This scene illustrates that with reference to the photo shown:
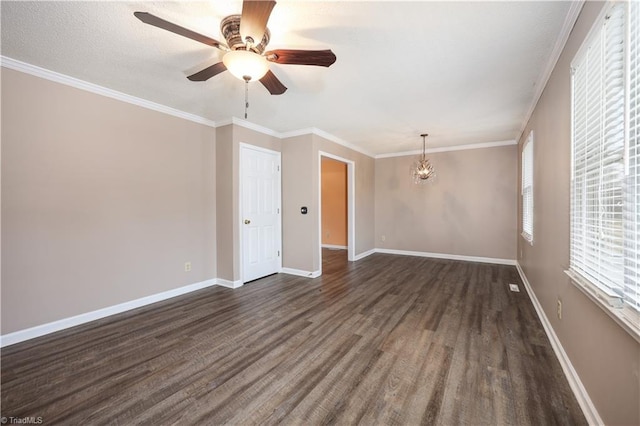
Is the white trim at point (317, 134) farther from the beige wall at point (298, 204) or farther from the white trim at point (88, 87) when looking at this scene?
the white trim at point (88, 87)

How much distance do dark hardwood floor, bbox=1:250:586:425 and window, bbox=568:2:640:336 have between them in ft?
2.85

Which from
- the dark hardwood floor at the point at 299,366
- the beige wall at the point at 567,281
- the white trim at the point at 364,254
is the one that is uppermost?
the beige wall at the point at 567,281

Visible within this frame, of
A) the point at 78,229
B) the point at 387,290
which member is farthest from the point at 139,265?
the point at 387,290

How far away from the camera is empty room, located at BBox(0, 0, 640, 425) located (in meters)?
1.54

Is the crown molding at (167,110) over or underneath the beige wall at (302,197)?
over

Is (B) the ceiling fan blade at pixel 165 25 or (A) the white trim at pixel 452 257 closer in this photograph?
(B) the ceiling fan blade at pixel 165 25

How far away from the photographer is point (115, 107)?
3023 mm

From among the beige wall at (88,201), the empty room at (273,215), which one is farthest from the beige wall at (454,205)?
the beige wall at (88,201)

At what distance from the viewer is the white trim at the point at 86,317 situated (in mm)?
2394

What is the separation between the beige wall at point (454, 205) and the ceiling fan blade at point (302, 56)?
15.9 feet

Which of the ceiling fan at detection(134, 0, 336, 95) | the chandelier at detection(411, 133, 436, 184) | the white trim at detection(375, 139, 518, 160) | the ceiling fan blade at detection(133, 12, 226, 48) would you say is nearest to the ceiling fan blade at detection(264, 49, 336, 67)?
the ceiling fan at detection(134, 0, 336, 95)

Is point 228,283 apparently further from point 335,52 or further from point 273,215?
point 335,52

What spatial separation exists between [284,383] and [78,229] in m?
2.67

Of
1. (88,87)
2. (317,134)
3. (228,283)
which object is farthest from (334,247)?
(88,87)
